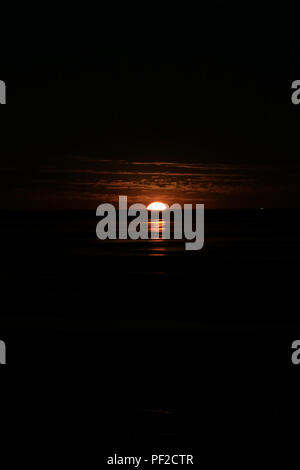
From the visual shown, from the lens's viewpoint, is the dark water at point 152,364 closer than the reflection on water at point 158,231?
Yes

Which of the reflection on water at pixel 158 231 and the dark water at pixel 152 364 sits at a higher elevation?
the reflection on water at pixel 158 231

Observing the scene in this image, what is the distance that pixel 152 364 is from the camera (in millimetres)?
12016

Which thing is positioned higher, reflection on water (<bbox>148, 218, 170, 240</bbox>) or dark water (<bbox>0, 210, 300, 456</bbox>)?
reflection on water (<bbox>148, 218, 170, 240</bbox>)

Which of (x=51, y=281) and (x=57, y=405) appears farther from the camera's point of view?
(x=51, y=281)

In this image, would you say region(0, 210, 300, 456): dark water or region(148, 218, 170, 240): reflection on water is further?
region(148, 218, 170, 240): reflection on water

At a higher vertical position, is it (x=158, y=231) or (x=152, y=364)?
(x=158, y=231)

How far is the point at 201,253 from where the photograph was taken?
37031mm

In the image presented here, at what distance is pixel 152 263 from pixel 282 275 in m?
7.73

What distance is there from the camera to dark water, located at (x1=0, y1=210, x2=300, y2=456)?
8602 millimetres

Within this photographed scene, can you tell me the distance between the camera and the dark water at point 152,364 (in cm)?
860

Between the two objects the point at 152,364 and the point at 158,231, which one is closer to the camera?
the point at 152,364

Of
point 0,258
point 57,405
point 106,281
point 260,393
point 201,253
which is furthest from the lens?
point 201,253
